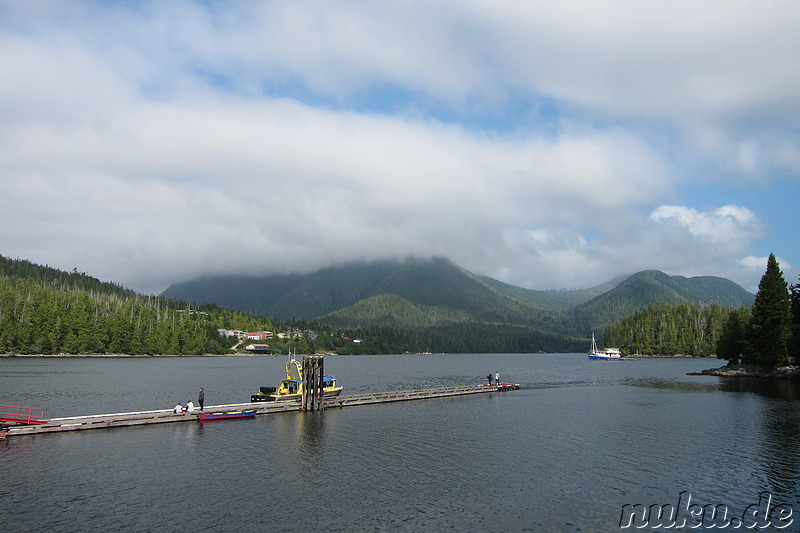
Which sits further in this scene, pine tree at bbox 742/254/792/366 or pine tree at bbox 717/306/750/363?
pine tree at bbox 717/306/750/363

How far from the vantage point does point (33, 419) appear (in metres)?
53.6

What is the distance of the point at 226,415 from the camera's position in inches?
2467

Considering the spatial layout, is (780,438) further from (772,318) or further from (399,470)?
(772,318)

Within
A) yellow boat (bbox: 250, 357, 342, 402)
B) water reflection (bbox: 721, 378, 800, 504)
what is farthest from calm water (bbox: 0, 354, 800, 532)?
yellow boat (bbox: 250, 357, 342, 402)

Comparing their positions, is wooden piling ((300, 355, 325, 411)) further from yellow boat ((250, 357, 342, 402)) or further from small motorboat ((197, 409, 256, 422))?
small motorboat ((197, 409, 256, 422))

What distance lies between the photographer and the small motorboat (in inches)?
2393

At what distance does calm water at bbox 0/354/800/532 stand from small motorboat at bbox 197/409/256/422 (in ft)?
4.78

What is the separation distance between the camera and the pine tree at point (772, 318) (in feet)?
369

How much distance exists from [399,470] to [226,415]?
30.7 metres

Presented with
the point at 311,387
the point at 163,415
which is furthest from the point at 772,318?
the point at 163,415

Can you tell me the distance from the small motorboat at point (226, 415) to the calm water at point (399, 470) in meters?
1.46

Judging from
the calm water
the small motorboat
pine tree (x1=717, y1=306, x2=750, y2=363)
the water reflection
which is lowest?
the water reflection

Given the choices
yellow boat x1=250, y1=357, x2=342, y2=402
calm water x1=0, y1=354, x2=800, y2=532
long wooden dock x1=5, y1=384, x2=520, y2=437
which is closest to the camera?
calm water x1=0, y1=354, x2=800, y2=532

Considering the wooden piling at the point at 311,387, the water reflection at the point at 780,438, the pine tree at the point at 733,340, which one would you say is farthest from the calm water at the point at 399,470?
the pine tree at the point at 733,340
